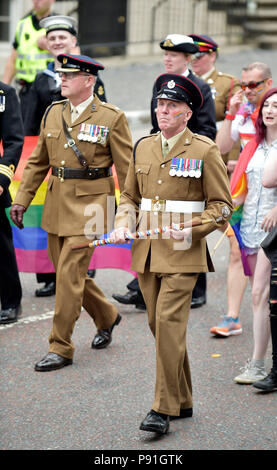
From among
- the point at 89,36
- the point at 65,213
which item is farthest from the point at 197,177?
the point at 89,36

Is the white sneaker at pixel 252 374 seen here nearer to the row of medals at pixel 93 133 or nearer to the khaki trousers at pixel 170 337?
the khaki trousers at pixel 170 337

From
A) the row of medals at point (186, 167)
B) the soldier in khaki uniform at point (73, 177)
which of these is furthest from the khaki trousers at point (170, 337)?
the soldier in khaki uniform at point (73, 177)

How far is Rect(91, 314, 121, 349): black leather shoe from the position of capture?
6.33 meters

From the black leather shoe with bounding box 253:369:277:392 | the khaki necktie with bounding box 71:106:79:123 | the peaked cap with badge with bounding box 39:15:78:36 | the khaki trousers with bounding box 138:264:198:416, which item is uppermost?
the peaked cap with badge with bounding box 39:15:78:36

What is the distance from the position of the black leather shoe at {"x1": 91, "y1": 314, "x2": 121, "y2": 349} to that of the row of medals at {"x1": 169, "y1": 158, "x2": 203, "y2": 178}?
1771mm

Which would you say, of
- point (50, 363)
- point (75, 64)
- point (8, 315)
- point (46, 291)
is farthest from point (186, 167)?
point (46, 291)

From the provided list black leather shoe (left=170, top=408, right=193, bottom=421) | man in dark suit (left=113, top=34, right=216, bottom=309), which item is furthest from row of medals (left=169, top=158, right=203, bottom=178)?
man in dark suit (left=113, top=34, right=216, bottom=309)

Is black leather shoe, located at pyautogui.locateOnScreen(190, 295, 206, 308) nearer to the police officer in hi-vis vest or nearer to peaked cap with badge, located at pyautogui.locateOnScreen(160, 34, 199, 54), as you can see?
peaked cap with badge, located at pyautogui.locateOnScreen(160, 34, 199, 54)

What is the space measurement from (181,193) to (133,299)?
2432mm

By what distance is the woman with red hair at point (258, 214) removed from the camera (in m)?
5.64

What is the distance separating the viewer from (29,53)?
30.7 ft

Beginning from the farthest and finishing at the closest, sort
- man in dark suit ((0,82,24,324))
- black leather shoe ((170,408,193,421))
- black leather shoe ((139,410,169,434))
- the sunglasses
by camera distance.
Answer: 1. the sunglasses
2. man in dark suit ((0,82,24,324))
3. black leather shoe ((170,408,193,421))
4. black leather shoe ((139,410,169,434))

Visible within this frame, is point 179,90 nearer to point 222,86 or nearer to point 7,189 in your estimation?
point 7,189

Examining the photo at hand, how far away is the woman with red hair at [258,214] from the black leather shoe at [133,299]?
134cm
